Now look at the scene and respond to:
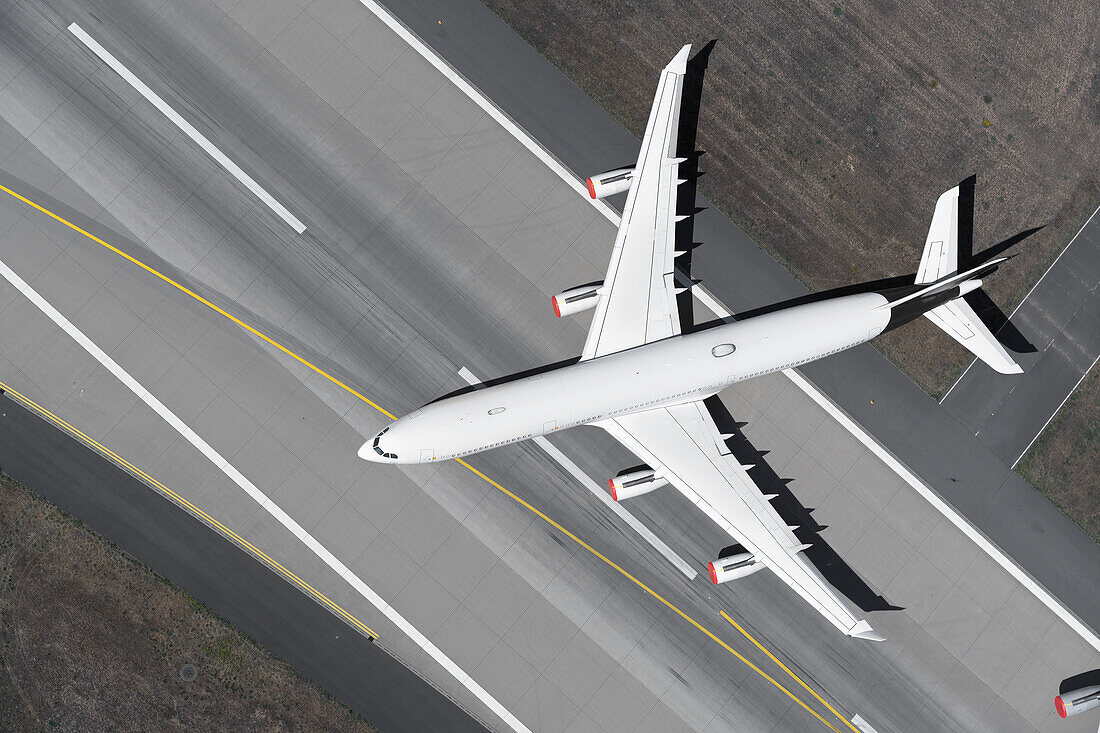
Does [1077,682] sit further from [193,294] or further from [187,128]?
[187,128]

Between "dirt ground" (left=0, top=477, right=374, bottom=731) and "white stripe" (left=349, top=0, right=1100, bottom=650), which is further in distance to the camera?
"white stripe" (left=349, top=0, right=1100, bottom=650)

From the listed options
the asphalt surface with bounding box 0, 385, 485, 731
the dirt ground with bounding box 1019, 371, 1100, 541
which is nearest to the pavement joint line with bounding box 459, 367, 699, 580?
the asphalt surface with bounding box 0, 385, 485, 731

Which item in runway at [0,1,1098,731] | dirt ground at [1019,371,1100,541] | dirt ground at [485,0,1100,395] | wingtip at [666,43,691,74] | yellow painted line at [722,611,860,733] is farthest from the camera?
dirt ground at [485,0,1100,395]

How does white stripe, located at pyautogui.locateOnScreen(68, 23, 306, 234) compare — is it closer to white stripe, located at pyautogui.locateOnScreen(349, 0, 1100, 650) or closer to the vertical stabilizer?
white stripe, located at pyautogui.locateOnScreen(349, 0, 1100, 650)

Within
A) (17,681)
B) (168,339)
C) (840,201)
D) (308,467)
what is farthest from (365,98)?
(17,681)

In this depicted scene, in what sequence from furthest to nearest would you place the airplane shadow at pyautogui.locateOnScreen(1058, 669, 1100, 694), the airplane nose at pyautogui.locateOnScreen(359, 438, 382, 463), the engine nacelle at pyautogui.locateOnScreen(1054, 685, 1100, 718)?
the airplane shadow at pyautogui.locateOnScreen(1058, 669, 1100, 694) → the engine nacelle at pyautogui.locateOnScreen(1054, 685, 1100, 718) → the airplane nose at pyautogui.locateOnScreen(359, 438, 382, 463)

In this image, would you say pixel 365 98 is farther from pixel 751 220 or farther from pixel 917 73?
pixel 917 73
